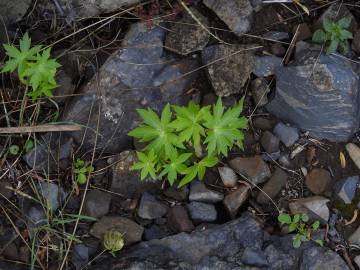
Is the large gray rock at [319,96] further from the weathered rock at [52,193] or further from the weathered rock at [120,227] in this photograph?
the weathered rock at [52,193]

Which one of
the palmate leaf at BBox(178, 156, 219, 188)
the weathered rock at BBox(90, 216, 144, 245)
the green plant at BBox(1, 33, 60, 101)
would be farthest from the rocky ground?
the green plant at BBox(1, 33, 60, 101)

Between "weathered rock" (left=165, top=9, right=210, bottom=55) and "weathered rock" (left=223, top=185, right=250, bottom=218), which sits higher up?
"weathered rock" (left=165, top=9, right=210, bottom=55)

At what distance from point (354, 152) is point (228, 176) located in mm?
870

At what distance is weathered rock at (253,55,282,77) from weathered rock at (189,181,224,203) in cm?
87

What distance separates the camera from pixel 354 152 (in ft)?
11.7

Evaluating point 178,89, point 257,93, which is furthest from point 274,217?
point 178,89

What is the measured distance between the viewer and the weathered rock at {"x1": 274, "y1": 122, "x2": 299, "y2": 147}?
3.59 metres

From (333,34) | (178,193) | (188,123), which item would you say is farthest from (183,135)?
(333,34)

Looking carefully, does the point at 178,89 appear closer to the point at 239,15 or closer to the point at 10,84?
the point at 239,15

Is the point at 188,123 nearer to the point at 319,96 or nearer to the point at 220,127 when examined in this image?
the point at 220,127

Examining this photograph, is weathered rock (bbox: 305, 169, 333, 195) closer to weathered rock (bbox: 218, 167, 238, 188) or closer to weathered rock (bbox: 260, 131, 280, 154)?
weathered rock (bbox: 260, 131, 280, 154)

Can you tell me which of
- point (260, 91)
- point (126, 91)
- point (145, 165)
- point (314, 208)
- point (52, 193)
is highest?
point (126, 91)

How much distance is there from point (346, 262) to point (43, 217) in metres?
1.98

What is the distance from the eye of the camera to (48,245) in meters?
3.43
